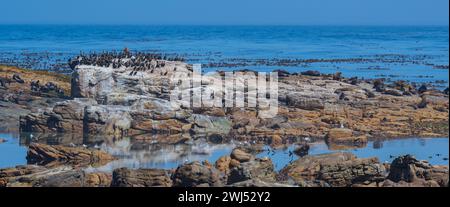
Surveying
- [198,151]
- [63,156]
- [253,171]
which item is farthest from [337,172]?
[63,156]

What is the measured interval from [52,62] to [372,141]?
145ft

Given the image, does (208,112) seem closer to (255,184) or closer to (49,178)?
(49,178)

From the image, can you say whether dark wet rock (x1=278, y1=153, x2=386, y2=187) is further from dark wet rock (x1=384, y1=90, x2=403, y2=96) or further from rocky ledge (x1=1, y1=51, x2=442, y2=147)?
dark wet rock (x1=384, y1=90, x2=403, y2=96)

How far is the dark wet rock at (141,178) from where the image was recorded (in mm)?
23359

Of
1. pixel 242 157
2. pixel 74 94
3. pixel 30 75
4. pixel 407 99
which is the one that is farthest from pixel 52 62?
pixel 242 157

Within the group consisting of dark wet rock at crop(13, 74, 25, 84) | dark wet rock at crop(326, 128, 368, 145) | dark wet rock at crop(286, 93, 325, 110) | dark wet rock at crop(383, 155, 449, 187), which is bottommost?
dark wet rock at crop(326, 128, 368, 145)

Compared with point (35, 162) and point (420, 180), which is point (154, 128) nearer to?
point (35, 162)

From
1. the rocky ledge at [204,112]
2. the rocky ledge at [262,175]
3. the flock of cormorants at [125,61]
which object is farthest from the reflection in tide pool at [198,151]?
the flock of cormorants at [125,61]

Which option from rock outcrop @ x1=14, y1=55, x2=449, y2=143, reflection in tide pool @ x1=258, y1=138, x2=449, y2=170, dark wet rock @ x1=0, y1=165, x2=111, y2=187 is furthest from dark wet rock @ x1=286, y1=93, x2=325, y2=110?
dark wet rock @ x1=0, y1=165, x2=111, y2=187

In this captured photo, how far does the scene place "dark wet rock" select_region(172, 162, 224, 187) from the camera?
77.1ft

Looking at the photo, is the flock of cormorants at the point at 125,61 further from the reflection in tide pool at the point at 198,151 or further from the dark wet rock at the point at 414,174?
the dark wet rock at the point at 414,174

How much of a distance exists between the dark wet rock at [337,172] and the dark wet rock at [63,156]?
6.89 m

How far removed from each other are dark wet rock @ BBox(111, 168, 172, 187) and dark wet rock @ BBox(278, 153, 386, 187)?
11.3ft

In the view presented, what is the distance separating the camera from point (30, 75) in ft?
161
